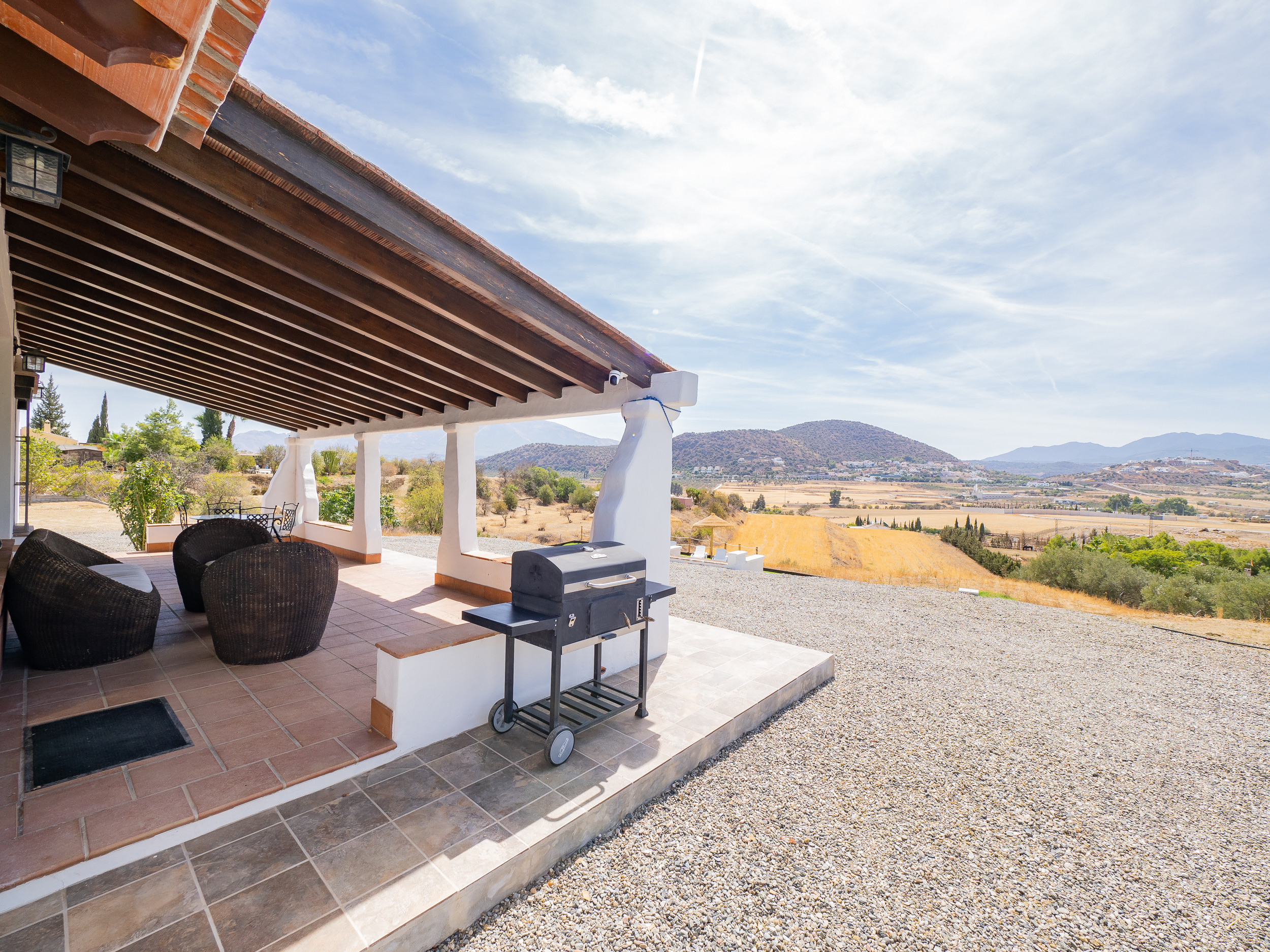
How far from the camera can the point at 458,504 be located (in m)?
7.20

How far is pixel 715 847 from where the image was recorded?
2.61 m

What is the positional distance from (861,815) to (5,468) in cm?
965

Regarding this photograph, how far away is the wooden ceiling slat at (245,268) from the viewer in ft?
9.61

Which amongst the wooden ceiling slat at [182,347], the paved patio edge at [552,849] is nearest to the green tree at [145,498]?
the wooden ceiling slat at [182,347]

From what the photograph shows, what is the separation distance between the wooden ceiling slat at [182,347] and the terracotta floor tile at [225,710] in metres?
4.12

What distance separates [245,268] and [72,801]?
3.14 meters

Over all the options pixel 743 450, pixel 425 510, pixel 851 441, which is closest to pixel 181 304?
pixel 425 510

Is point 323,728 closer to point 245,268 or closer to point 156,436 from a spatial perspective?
point 245,268

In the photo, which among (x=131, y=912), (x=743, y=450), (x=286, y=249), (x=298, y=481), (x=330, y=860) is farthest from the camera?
(x=743, y=450)

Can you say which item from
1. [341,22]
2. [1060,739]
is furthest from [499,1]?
[1060,739]

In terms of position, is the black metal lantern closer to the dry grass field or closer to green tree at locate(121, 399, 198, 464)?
green tree at locate(121, 399, 198, 464)

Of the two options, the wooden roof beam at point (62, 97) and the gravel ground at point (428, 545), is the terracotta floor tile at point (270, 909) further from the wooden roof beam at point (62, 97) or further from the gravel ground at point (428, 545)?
the gravel ground at point (428, 545)

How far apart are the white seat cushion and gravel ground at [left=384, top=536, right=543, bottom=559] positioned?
16.4 feet

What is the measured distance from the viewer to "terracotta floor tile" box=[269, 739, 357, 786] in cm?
265
